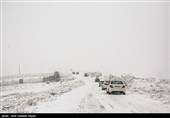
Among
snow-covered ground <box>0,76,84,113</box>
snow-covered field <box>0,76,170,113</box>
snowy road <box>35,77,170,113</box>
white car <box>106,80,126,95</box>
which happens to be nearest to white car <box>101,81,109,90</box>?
white car <box>106,80,126,95</box>

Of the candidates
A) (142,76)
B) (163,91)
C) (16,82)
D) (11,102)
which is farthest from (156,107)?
(16,82)

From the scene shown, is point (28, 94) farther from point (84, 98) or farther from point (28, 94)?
point (84, 98)

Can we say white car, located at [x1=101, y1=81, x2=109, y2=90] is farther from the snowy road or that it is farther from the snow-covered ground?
the snow-covered ground

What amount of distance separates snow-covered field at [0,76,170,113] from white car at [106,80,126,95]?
228 mm

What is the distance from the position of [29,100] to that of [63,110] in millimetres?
1827

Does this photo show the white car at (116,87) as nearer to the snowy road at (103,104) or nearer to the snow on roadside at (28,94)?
the snowy road at (103,104)

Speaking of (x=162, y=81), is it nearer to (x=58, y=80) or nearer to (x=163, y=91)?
(x=163, y=91)

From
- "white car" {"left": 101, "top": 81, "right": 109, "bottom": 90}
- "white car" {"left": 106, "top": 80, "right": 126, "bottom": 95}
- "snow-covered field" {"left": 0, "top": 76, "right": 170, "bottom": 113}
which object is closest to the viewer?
"snow-covered field" {"left": 0, "top": 76, "right": 170, "bottom": 113}

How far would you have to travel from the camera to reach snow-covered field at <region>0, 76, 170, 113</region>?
10.3 metres

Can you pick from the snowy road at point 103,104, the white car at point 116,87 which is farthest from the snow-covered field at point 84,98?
the white car at point 116,87

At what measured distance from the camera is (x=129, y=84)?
12.2m

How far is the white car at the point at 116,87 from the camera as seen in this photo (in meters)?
12.1

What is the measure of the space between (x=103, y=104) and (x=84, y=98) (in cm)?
119

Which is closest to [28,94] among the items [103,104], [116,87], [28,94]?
[28,94]
